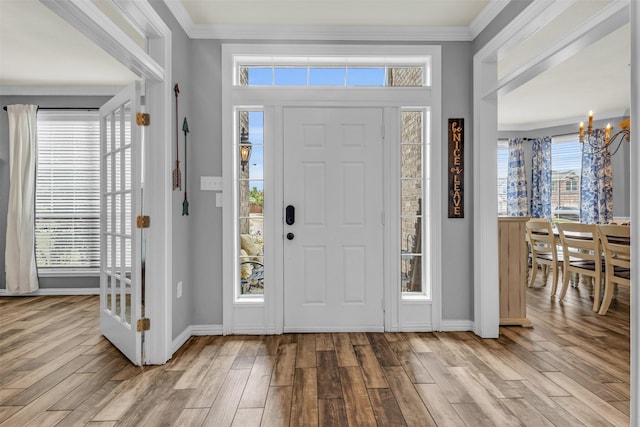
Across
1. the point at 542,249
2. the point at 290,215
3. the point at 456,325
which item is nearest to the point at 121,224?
the point at 290,215

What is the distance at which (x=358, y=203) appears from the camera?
→ 3.48 m

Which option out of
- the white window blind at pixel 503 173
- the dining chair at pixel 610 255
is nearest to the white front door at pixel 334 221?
the dining chair at pixel 610 255

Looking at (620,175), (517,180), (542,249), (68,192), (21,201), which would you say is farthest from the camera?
(517,180)

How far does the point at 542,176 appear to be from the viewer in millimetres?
7398

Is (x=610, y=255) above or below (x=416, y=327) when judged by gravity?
above

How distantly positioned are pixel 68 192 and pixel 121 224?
2.66 metres

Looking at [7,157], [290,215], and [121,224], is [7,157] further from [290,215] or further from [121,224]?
[290,215]

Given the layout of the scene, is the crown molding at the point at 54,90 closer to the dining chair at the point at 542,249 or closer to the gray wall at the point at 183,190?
the gray wall at the point at 183,190

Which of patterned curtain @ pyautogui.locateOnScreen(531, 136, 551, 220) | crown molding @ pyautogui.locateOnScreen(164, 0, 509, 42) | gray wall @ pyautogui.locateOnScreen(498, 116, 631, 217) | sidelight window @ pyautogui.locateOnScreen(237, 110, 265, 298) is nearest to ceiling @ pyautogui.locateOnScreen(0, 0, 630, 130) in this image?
crown molding @ pyautogui.locateOnScreen(164, 0, 509, 42)

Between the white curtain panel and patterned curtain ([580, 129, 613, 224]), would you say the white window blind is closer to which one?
patterned curtain ([580, 129, 613, 224])

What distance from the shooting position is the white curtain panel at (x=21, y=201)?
4828mm

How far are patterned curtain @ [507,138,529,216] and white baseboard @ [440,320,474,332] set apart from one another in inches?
189

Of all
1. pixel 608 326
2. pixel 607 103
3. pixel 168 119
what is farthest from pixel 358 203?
pixel 607 103

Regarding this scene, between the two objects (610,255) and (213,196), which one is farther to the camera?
(610,255)
